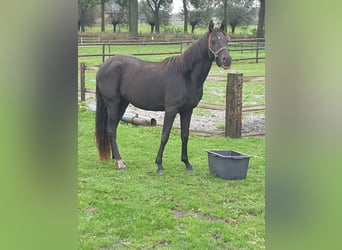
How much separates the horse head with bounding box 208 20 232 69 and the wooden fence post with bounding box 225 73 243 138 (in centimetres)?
166

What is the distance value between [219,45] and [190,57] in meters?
0.35

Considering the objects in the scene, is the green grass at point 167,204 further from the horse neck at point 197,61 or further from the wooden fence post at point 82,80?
the wooden fence post at point 82,80

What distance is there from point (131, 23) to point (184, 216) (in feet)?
37.5

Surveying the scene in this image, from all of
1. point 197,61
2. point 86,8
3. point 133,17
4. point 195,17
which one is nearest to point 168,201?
point 197,61

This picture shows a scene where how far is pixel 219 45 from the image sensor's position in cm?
360

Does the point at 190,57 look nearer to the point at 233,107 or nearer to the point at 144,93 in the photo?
the point at 144,93

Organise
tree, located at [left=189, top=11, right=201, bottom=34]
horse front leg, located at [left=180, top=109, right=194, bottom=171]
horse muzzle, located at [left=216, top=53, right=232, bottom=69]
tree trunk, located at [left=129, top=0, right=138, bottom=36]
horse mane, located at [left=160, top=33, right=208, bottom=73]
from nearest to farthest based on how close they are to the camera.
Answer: horse muzzle, located at [left=216, top=53, right=232, bottom=69] → horse mane, located at [left=160, top=33, right=208, bottom=73] → horse front leg, located at [left=180, top=109, right=194, bottom=171] → tree, located at [left=189, top=11, right=201, bottom=34] → tree trunk, located at [left=129, top=0, right=138, bottom=36]

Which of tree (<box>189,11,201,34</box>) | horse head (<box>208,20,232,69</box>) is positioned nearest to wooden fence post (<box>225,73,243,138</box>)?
horse head (<box>208,20,232,69</box>)

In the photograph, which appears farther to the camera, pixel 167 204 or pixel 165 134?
pixel 165 134

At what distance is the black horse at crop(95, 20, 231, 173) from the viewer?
384cm

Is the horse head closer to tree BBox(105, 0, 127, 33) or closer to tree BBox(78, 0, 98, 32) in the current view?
tree BBox(78, 0, 98, 32)

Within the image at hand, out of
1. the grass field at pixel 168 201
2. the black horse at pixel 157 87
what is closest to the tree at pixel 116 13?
the grass field at pixel 168 201

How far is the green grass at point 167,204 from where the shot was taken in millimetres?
2311
